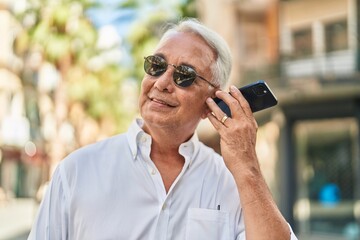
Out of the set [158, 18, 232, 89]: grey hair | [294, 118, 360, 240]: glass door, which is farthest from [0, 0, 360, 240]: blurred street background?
[158, 18, 232, 89]: grey hair

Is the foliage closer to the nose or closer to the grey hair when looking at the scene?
the grey hair

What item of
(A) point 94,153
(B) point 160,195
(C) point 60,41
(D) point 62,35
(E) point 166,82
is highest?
(D) point 62,35

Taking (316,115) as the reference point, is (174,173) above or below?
above

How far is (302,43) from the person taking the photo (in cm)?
1786

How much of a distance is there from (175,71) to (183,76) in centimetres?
3

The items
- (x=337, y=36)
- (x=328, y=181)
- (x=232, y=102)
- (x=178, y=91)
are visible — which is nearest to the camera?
(x=232, y=102)

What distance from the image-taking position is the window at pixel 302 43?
57.5 feet

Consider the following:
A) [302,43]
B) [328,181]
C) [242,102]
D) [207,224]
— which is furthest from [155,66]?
[302,43]

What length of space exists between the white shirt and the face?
0.10 metres

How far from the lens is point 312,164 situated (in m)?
16.9

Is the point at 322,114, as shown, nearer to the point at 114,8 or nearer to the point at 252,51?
the point at 252,51

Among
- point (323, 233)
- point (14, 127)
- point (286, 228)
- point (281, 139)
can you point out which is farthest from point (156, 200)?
point (14, 127)

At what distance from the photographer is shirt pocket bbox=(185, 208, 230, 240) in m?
1.88

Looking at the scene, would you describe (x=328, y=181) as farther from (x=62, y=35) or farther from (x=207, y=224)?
(x=207, y=224)
